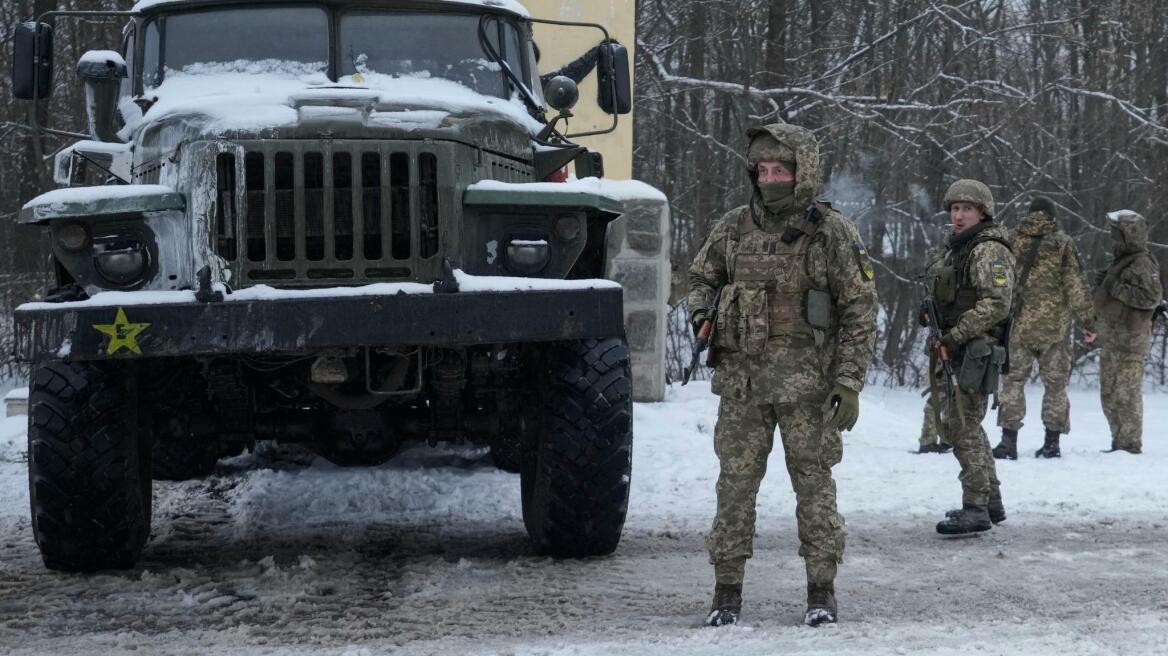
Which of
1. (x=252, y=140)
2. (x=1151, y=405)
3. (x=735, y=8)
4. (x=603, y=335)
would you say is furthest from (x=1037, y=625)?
(x=735, y=8)

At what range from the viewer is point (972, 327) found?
7.07m

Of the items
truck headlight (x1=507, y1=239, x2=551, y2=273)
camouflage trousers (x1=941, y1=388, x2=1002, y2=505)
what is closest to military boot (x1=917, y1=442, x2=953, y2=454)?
camouflage trousers (x1=941, y1=388, x2=1002, y2=505)

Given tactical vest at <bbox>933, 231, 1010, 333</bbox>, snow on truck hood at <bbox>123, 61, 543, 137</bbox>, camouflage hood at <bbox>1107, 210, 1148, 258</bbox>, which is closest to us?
snow on truck hood at <bbox>123, 61, 543, 137</bbox>

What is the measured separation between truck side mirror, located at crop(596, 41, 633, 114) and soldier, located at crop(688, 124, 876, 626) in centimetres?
266

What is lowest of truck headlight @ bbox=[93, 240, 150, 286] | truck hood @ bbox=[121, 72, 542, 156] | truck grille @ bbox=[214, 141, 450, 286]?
truck headlight @ bbox=[93, 240, 150, 286]

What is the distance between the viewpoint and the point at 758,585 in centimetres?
583

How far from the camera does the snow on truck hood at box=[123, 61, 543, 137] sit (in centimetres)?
589

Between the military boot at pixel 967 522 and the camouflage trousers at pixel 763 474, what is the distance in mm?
2112

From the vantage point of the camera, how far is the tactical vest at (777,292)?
5031 millimetres

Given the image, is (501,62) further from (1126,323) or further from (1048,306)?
(1126,323)

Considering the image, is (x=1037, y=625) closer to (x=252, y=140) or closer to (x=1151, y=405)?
(x=252, y=140)

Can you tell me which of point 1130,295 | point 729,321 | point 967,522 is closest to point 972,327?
point 967,522

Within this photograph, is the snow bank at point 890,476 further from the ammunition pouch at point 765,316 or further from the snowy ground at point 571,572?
the ammunition pouch at point 765,316

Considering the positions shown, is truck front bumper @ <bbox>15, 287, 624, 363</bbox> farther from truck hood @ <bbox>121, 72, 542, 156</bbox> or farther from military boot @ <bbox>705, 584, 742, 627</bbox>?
military boot @ <bbox>705, 584, 742, 627</bbox>
